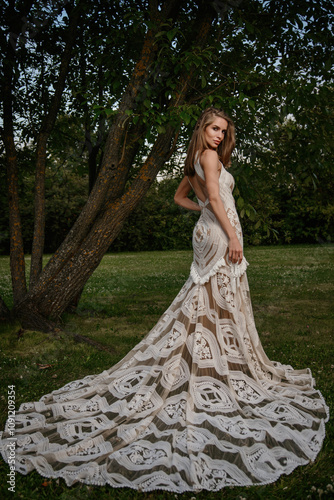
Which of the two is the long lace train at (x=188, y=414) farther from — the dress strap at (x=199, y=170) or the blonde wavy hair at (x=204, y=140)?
the blonde wavy hair at (x=204, y=140)

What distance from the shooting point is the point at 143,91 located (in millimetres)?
4566

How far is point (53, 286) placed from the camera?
5332 millimetres

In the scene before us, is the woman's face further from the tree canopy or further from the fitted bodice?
the tree canopy

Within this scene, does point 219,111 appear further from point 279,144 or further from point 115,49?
point 115,49

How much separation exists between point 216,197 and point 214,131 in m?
0.57

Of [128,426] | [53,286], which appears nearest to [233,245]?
[128,426]

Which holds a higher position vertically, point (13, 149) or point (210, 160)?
point (13, 149)

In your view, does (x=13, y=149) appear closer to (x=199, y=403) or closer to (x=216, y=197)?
(x=216, y=197)

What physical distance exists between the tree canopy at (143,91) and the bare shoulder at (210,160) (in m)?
1.58

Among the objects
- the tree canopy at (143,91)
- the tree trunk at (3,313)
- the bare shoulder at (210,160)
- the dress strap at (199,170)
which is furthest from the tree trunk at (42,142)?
the bare shoulder at (210,160)

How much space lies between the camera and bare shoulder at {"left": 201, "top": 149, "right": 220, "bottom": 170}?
3.13m

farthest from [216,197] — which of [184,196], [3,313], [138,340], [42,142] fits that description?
[42,142]

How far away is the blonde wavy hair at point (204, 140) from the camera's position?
10.7 feet

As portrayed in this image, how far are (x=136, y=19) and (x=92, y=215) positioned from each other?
7.55ft
